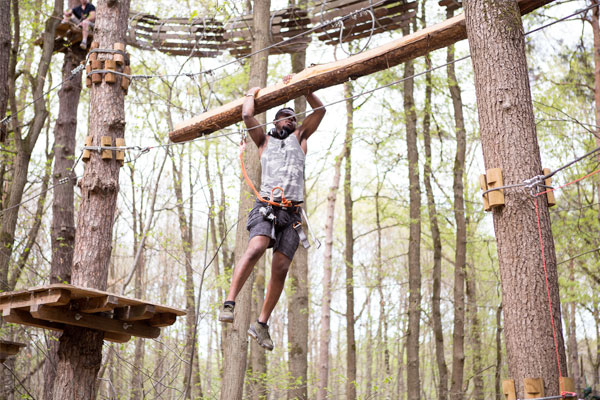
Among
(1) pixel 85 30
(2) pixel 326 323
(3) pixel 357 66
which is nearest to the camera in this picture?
(3) pixel 357 66

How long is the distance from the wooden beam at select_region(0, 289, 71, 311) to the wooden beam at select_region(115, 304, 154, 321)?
2.10 feet

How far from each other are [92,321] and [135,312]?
36cm

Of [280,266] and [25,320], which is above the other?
[280,266]

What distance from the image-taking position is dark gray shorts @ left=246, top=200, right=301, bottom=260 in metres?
4.62

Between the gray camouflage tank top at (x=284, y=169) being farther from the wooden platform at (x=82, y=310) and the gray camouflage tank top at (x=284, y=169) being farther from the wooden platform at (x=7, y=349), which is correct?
the wooden platform at (x=7, y=349)

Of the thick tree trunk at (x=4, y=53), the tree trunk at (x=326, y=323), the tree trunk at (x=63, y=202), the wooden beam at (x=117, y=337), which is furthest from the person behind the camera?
the tree trunk at (x=326, y=323)

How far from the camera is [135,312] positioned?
4.93m

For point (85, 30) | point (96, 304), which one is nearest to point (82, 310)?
point (96, 304)

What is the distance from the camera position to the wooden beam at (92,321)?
451 centimetres

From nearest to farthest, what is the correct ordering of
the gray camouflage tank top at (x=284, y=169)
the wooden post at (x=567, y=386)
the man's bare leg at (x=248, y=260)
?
the wooden post at (x=567, y=386) → the man's bare leg at (x=248, y=260) → the gray camouflage tank top at (x=284, y=169)

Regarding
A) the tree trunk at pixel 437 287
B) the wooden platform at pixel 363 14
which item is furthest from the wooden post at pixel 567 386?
the tree trunk at pixel 437 287

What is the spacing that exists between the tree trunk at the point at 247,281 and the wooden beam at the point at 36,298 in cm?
236

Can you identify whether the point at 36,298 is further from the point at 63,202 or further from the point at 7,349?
the point at 63,202

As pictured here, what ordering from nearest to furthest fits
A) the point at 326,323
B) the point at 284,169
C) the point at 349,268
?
the point at 284,169, the point at 326,323, the point at 349,268
